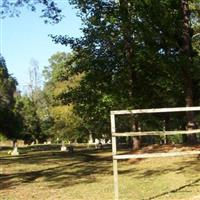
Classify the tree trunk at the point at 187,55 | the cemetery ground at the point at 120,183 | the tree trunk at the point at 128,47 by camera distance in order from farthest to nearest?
the tree trunk at the point at 128,47 < the tree trunk at the point at 187,55 < the cemetery ground at the point at 120,183

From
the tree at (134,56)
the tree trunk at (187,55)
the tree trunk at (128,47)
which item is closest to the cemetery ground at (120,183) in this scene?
the tree trunk at (187,55)

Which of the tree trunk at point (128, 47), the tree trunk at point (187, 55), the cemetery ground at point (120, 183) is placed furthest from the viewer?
the tree trunk at point (128, 47)

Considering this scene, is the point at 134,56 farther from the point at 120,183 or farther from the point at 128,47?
the point at 120,183

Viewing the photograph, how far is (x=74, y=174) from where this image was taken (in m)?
20.0

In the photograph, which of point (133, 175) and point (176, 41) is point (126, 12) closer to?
point (176, 41)

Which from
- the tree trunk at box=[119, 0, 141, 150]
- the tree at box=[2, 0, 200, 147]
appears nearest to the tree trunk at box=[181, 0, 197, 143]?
the tree at box=[2, 0, 200, 147]

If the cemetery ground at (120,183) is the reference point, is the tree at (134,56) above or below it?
above

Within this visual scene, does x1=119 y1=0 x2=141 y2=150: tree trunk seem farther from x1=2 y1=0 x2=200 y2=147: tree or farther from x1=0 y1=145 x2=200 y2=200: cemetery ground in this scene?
x1=0 y1=145 x2=200 y2=200: cemetery ground

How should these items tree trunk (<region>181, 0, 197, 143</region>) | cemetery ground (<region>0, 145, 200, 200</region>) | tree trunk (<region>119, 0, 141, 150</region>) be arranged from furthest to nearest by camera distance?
tree trunk (<region>119, 0, 141, 150</region>) → tree trunk (<region>181, 0, 197, 143</region>) → cemetery ground (<region>0, 145, 200, 200</region>)

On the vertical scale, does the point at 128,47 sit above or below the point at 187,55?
above

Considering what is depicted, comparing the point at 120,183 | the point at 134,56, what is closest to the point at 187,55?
the point at 134,56

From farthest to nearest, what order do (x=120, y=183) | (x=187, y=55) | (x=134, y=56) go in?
(x=134, y=56) < (x=187, y=55) < (x=120, y=183)

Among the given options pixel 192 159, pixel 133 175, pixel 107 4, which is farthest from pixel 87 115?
pixel 133 175

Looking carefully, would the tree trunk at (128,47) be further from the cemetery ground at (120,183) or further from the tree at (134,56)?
the cemetery ground at (120,183)
